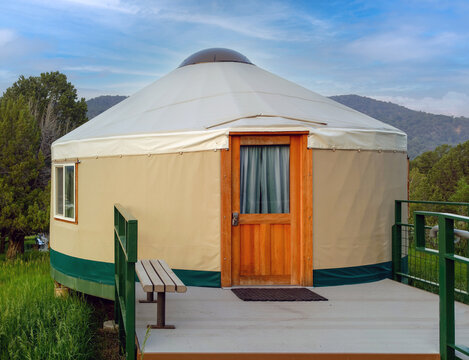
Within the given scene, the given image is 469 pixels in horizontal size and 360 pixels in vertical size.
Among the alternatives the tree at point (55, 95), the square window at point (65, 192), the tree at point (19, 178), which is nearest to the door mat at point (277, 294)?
the square window at point (65, 192)

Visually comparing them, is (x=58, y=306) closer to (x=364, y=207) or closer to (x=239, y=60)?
(x=364, y=207)

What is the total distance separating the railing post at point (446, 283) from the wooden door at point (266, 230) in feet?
7.08

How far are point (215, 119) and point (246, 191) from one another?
813 mm

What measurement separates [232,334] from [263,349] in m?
0.33

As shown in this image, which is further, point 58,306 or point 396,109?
point 396,109

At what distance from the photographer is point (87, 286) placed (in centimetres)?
549

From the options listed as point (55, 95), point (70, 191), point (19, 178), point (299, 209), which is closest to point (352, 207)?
point (299, 209)

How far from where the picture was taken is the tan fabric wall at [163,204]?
4750 mm

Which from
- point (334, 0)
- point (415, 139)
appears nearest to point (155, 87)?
point (334, 0)

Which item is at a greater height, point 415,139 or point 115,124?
point 415,139

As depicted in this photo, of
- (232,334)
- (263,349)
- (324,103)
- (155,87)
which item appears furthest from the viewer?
(155,87)

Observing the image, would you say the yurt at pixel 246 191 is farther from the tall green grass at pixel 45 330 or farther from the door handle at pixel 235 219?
the tall green grass at pixel 45 330

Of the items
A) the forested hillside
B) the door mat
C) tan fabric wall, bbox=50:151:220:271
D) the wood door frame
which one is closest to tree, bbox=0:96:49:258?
tan fabric wall, bbox=50:151:220:271

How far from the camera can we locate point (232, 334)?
10.8ft
